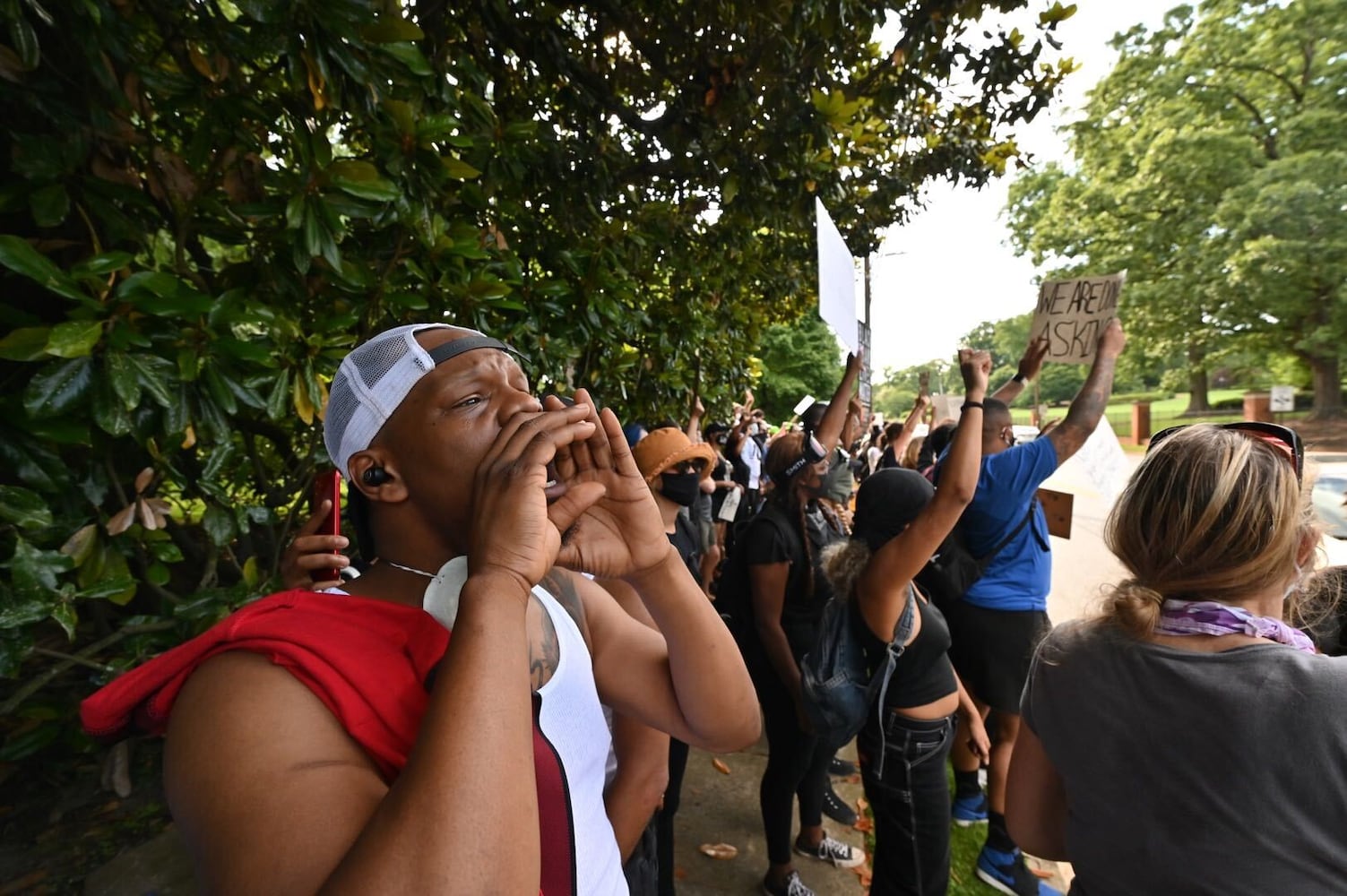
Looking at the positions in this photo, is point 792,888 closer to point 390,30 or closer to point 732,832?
point 732,832

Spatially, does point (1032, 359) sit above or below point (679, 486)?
above

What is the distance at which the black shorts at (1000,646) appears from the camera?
3184 mm

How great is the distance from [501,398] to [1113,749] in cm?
143

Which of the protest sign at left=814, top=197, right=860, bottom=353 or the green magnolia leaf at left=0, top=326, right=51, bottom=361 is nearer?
the green magnolia leaf at left=0, top=326, right=51, bottom=361

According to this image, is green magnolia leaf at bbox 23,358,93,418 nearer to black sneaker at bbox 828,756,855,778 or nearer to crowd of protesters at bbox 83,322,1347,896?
crowd of protesters at bbox 83,322,1347,896

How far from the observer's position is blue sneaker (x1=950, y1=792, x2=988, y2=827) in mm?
3443

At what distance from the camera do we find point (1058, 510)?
347 centimetres

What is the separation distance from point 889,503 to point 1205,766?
132 cm

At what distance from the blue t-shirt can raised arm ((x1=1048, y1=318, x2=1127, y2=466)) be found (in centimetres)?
10

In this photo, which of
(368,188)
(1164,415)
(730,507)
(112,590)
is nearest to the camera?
(112,590)

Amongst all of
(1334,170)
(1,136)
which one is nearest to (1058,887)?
(1,136)

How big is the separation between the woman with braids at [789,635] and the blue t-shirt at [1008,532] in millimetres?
680

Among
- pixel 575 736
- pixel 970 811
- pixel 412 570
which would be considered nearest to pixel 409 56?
pixel 412 570

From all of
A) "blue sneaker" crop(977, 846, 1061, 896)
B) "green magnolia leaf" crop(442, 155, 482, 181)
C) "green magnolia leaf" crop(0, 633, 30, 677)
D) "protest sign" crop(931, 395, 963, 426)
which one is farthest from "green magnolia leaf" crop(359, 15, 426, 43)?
"protest sign" crop(931, 395, 963, 426)
